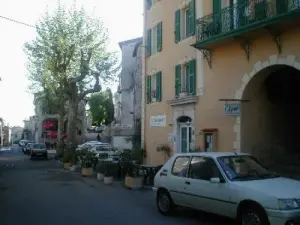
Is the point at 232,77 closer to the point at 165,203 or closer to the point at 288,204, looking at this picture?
the point at 165,203

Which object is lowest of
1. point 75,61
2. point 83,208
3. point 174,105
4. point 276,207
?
point 83,208

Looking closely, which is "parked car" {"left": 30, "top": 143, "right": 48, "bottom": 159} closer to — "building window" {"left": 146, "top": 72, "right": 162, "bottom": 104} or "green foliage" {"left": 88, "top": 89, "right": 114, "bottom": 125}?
"building window" {"left": 146, "top": 72, "right": 162, "bottom": 104}

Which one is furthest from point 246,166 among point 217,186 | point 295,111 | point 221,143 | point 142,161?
point 142,161

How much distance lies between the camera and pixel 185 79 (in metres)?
20.1

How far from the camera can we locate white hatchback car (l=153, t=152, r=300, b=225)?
24.2ft

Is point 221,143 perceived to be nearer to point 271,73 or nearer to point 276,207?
point 271,73

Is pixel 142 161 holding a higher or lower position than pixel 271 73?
lower

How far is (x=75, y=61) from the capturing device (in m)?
33.3

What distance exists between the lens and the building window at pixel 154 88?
22.4 m

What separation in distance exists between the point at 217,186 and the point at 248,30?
290 inches

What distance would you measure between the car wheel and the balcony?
6.50m

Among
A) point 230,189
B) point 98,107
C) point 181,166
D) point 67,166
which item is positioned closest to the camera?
point 230,189

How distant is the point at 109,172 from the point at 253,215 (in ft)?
38.8

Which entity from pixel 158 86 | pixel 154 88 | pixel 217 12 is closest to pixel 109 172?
pixel 158 86
